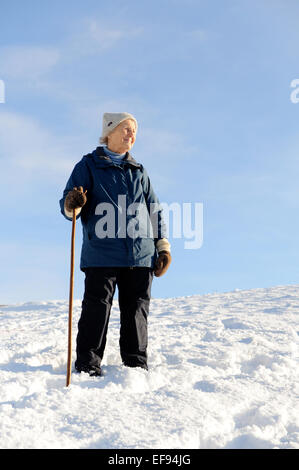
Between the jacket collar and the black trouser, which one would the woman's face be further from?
the black trouser

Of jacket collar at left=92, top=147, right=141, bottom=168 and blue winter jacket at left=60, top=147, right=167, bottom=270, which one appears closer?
blue winter jacket at left=60, top=147, right=167, bottom=270

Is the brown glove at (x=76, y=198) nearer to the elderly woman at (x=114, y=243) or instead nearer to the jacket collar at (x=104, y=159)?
the elderly woman at (x=114, y=243)

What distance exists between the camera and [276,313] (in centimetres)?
747

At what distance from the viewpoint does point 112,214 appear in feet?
A: 12.2

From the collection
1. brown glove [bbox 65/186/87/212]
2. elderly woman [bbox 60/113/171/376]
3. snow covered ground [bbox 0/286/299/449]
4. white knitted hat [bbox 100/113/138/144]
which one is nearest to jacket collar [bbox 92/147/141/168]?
elderly woman [bbox 60/113/171/376]

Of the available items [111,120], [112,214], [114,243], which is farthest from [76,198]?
[111,120]

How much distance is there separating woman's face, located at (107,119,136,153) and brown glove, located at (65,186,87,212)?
651mm

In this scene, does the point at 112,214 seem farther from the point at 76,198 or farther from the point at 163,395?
the point at 163,395

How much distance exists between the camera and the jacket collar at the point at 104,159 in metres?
3.84

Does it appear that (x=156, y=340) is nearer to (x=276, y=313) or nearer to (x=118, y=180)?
(x=118, y=180)

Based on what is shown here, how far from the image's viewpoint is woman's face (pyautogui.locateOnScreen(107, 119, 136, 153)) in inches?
154

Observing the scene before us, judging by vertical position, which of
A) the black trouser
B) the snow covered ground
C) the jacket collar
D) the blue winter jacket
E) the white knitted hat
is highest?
the white knitted hat

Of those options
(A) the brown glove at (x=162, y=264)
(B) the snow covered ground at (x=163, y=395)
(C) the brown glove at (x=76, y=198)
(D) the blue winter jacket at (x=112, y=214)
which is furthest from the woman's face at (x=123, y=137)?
(B) the snow covered ground at (x=163, y=395)
